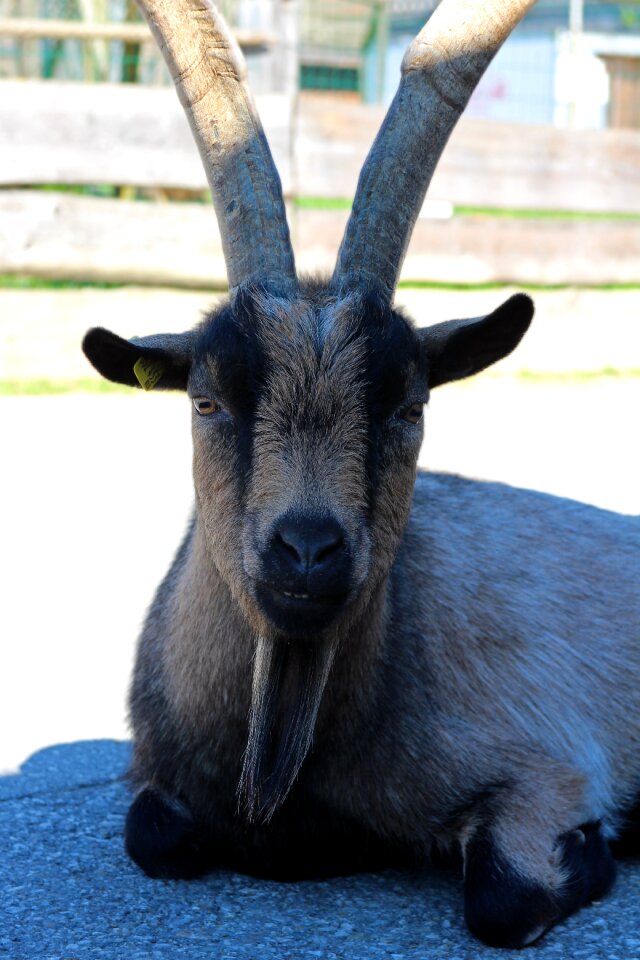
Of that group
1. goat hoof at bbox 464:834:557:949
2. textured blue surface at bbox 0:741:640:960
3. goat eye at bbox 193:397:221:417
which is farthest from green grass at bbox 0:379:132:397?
goat hoof at bbox 464:834:557:949

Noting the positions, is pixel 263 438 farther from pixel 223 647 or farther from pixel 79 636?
pixel 79 636

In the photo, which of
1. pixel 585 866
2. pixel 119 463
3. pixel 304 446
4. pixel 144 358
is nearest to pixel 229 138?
pixel 144 358

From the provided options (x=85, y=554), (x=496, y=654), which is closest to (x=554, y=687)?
(x=496, y=654)

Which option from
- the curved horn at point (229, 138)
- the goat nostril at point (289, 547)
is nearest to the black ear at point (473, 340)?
the curved horn at point (229, 138)

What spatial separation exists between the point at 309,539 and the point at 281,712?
2.02ft

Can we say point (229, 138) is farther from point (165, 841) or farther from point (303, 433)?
point (165, 841)

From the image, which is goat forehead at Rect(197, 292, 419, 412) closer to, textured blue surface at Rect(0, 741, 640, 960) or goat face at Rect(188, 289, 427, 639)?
goat face at Rect(188, 289, 427, 639)

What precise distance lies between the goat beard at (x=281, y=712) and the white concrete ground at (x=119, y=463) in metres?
1.52

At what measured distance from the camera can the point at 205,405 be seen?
338 centimetres

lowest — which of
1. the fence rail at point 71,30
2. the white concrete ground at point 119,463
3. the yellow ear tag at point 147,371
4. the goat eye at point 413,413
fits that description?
the white concrete ground at point 119,463

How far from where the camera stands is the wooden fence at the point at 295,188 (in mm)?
11117

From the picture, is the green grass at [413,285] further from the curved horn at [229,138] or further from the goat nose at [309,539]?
the goat nose at [309,539]

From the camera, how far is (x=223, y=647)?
Result: 3584mm

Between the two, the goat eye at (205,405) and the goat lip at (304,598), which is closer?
the goat lip at (304,598)
